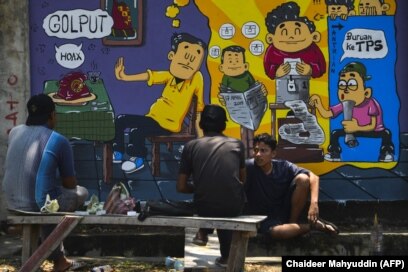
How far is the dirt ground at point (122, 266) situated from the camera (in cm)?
572

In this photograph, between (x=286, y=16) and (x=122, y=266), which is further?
(x=286, y=16)

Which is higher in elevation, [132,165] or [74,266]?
[132,165]

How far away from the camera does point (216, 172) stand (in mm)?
5137

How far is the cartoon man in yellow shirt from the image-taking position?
22.9 ft

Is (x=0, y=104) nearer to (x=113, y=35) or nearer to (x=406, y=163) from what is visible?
(x=113, y=35)

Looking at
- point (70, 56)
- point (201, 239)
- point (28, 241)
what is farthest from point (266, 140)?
point (70, 56)

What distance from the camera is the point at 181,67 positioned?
6.98m

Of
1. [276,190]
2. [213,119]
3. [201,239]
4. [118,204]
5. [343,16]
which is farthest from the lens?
[343,16]

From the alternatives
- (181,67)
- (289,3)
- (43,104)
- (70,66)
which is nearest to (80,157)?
(70,66)

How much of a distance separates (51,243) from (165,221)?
2.96 ft

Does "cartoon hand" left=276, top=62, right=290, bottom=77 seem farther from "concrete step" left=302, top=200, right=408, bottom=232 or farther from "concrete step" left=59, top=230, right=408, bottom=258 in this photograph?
"concrete step" left=59, top=230, right=408, bottom=258

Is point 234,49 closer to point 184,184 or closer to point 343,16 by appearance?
point 343,16

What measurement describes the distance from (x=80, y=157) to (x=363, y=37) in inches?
135

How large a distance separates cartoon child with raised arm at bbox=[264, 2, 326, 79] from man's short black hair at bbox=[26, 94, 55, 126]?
272cm
